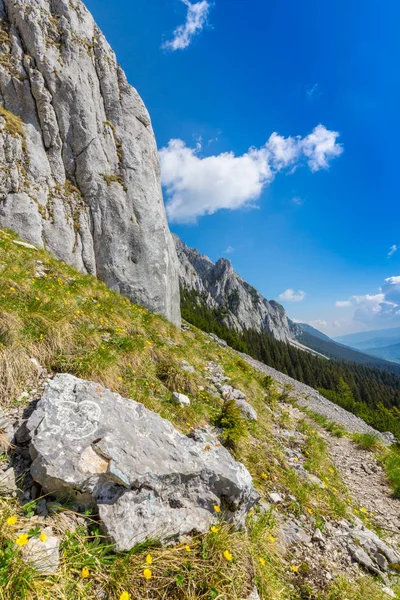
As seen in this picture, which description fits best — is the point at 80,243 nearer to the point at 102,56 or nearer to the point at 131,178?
the point at 131,178

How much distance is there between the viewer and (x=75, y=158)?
2003 centimetres

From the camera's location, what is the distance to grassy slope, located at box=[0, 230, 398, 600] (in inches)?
103

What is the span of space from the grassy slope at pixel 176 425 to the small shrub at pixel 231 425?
0.65ft

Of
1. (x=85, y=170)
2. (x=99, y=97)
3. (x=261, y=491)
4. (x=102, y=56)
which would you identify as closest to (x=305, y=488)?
(x=261, y=491)

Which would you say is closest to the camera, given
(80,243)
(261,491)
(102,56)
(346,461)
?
(261,491)

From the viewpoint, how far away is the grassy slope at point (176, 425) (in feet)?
8.61

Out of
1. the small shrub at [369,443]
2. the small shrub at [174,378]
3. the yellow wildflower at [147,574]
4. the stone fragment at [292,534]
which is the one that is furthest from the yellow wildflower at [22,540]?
the small shrub at [369,443]

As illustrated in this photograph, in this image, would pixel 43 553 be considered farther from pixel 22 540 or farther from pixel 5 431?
pixel 5 431

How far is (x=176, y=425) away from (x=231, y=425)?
1665mm

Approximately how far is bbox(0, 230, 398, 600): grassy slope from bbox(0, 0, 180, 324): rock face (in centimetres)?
803

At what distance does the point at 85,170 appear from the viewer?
20.0 meters

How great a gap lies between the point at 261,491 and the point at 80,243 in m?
18.2

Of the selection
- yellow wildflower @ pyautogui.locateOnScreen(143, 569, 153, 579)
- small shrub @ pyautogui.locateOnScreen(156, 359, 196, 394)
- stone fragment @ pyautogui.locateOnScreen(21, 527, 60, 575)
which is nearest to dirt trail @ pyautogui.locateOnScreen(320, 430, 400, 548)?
small shrub @ pyautogui.locateOnScreen(156, 359, 196, 394)

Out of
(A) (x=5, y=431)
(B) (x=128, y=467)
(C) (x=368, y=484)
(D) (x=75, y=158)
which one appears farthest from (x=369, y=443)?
(D) (x=75, y=158)
